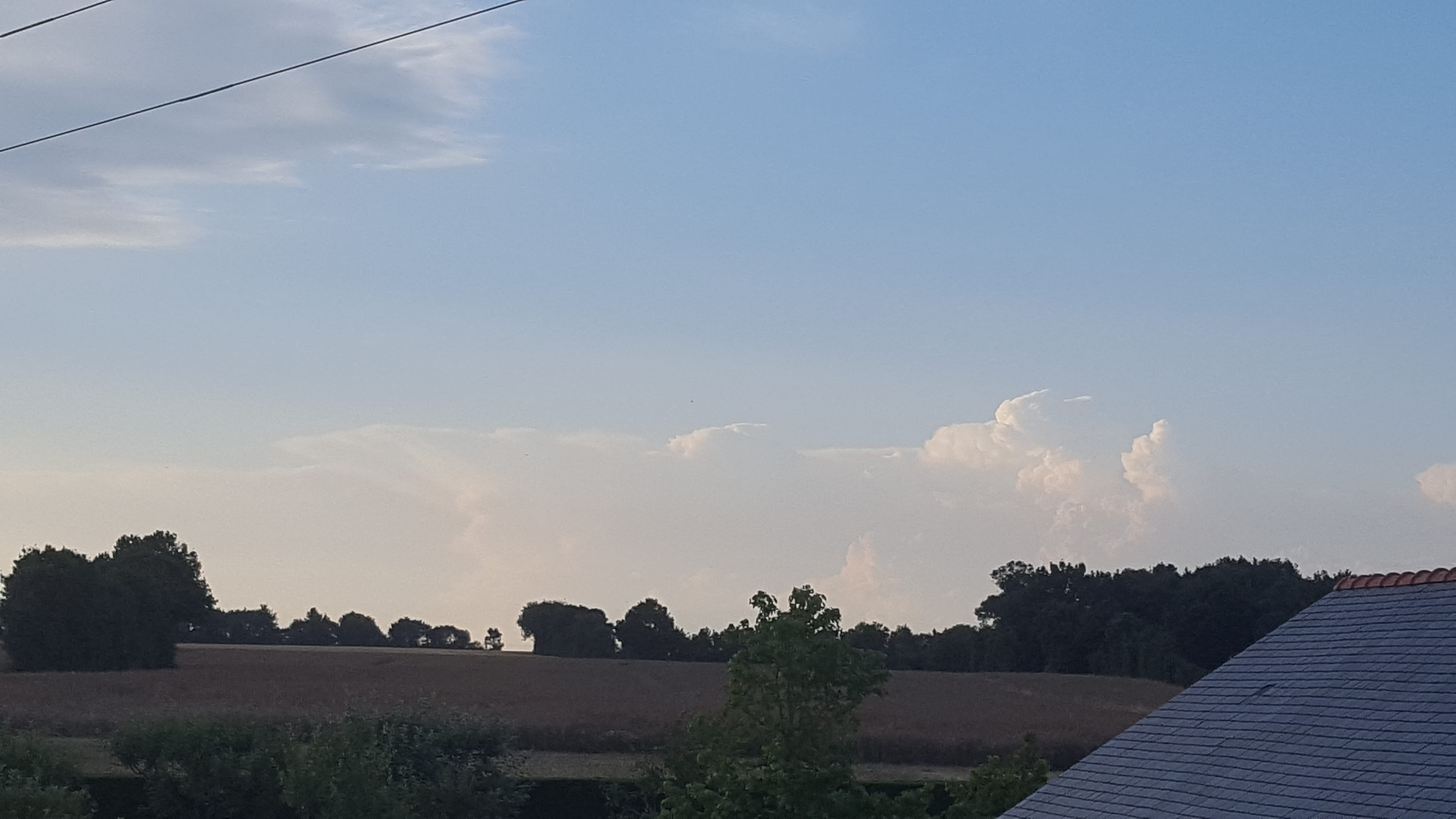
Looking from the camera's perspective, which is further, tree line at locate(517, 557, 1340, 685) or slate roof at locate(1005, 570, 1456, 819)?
tree line at locate(517, 557, 1340, 685)

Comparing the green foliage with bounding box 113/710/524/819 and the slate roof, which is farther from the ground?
the slate roof

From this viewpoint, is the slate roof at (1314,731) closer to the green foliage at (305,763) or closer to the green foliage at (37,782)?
the green foliage at (305,763)

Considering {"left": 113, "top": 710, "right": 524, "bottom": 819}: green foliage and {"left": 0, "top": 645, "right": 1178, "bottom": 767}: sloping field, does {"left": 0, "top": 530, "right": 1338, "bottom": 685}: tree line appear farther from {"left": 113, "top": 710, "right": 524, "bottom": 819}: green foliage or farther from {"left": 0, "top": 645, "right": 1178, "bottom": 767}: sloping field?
{"left": 113, "top": 710, "right": 524, "bottom": 819}: green foliage

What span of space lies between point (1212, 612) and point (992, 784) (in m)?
54.6

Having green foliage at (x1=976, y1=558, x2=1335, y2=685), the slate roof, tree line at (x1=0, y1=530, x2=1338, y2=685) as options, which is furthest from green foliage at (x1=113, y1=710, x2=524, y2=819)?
green foliage at (x1=976, y1=558, x2=1335, y2=685)

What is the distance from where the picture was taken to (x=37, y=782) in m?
24.0

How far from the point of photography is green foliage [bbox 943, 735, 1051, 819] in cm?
2041

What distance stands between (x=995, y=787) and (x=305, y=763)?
12.8 metres

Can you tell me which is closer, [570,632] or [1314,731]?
[1314,731]

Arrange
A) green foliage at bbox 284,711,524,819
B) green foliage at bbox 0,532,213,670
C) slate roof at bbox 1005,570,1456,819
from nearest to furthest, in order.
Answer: slate roof at bbox 1005,570,1456,819 < green foliage at bbox 284,711,524,819 < green foliage at bbox 0,532,213,670

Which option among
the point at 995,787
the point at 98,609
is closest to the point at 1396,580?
the point at 995,787

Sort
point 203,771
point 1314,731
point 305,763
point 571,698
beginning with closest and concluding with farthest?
point 1314,731 → point 305,763 → point 203,771 → point 571,698

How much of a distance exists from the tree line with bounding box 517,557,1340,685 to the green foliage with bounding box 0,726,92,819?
42.0 m

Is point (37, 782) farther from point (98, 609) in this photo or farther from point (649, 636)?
point (649, 636)
